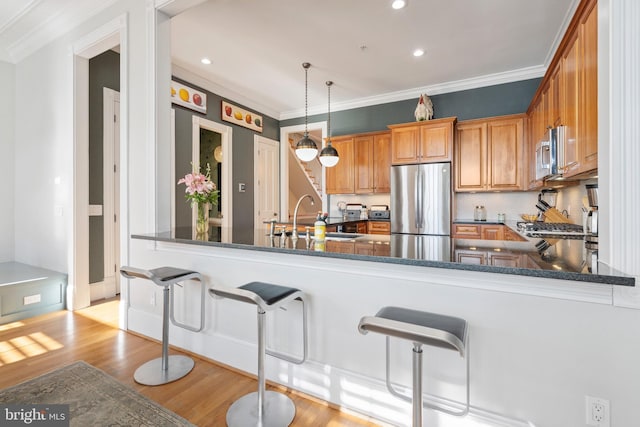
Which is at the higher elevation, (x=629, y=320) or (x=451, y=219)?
(x=451, y=219)

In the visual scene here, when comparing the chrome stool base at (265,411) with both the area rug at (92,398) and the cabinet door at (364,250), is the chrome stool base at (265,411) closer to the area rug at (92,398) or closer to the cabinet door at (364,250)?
the area rug at (92,398)

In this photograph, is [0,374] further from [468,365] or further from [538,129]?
[538,129]

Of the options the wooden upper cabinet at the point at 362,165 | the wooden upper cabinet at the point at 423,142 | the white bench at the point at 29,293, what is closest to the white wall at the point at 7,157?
the white bench at the point at 29,293

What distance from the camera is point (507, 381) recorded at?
4.55 ft

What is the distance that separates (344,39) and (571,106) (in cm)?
232

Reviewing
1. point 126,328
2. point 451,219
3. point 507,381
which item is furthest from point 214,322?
point 451,219

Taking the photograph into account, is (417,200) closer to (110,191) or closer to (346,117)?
(346,117)

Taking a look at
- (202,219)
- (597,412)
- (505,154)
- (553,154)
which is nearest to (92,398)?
(202,219)

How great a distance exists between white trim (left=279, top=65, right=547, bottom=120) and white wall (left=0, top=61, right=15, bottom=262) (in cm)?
418

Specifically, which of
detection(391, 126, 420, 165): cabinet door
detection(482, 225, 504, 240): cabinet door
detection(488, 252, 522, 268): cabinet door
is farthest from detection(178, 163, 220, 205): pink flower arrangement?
detection(482, 225, 504, 240): cabinet door

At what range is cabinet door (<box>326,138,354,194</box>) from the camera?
555cm

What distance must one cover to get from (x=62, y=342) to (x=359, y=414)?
2543 mm

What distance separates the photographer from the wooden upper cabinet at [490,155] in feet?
14.1

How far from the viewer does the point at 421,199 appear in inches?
180
